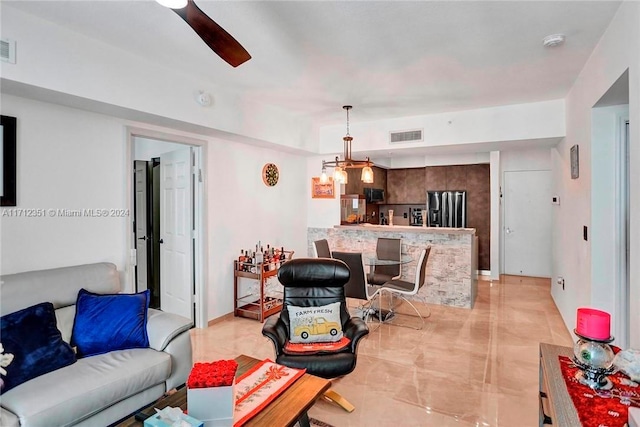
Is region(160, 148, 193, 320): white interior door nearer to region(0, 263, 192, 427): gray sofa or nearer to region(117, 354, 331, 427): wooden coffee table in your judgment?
region(0, 263, 192, 427): gray sofa

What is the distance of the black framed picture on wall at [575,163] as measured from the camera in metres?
3.50

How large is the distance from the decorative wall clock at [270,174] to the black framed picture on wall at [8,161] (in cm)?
286

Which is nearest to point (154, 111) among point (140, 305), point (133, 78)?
point (133, 78)

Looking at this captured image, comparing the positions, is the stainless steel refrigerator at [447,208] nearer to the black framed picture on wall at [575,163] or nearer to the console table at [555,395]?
the black framed picture on wall at [575,163]

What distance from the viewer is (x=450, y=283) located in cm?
496

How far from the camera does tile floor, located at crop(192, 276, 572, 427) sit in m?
2.43

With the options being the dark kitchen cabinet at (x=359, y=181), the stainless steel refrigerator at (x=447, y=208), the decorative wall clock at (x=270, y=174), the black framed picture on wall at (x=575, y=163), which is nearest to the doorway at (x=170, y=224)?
the decorative wall clock at (x=270, y=174)

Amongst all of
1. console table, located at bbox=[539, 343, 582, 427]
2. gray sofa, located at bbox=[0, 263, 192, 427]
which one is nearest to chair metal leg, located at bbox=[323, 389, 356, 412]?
gray sofa, located at bbox=[0, 263, 192, 427]

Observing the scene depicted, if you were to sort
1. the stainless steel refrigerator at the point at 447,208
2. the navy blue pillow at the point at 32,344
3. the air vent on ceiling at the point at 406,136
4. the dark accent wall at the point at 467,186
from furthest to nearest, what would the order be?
1. the stainless steel refrigerator at the point at 447,208
2. the dark accent wall at the point at 467,186
3. the air vent on ceiling at the point at 406,136
4. the navy blue pillow at the point at 32,344

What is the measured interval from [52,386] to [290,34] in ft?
8.76

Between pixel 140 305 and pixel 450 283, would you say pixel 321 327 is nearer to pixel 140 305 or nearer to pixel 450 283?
pixel 140 305

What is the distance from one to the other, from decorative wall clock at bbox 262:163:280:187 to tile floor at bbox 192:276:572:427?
1931 mm

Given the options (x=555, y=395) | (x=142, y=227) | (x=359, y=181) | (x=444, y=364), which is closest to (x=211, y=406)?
(x=555, y=395)

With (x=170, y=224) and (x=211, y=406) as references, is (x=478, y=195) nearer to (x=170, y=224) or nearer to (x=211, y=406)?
(x=170, y=224)
